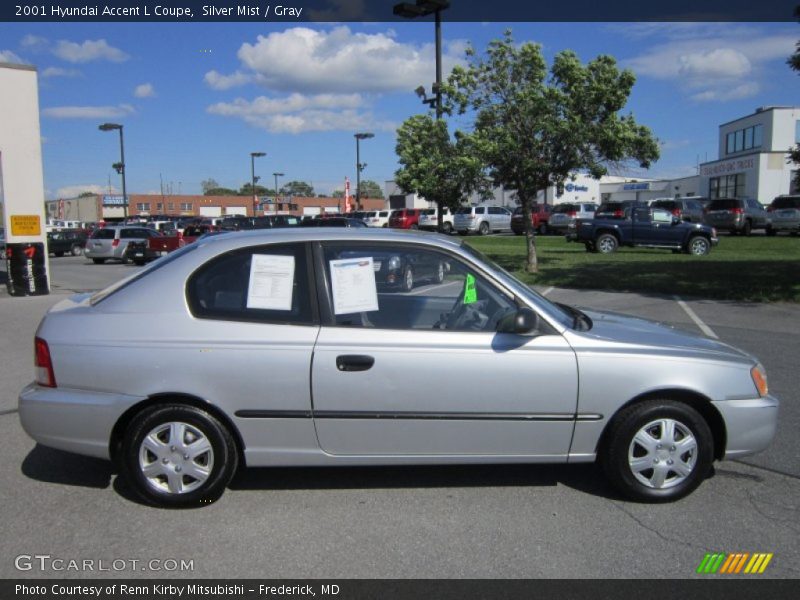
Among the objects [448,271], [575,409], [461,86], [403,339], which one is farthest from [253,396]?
[461,86]

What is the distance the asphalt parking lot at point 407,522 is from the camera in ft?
11.3

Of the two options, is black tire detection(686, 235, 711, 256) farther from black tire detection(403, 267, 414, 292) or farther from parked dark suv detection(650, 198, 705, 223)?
black tire detection(403, 267, 414, 292)

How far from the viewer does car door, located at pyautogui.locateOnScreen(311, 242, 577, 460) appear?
13.0 feet

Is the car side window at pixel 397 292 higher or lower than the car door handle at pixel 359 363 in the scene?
higher

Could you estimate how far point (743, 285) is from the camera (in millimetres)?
14859

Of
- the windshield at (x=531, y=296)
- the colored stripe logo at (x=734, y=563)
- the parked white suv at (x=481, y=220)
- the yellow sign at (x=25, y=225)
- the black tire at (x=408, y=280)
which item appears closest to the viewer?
the colored stripe logo at (x=734, y=563)

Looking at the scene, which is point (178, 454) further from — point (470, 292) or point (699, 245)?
point (699, 245)

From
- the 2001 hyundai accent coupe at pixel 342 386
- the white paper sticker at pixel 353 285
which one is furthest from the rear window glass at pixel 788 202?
the white paper sticker at pixel 353 285

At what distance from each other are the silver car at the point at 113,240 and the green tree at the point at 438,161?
13.9m

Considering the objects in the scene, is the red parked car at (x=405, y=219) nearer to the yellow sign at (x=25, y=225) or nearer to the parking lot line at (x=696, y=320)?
the yellow sign at (x=25, y=225)

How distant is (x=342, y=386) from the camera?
3.95 meters

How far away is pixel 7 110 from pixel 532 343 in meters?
15.1

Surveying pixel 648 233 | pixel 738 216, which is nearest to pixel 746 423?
pixel 648 233

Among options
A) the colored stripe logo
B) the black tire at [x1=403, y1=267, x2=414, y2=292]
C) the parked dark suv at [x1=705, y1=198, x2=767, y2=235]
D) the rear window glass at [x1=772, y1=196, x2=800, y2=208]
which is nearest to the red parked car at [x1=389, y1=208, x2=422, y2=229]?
the parked dark suv at [x1=705, y1=198, x2=767, y2=235]
